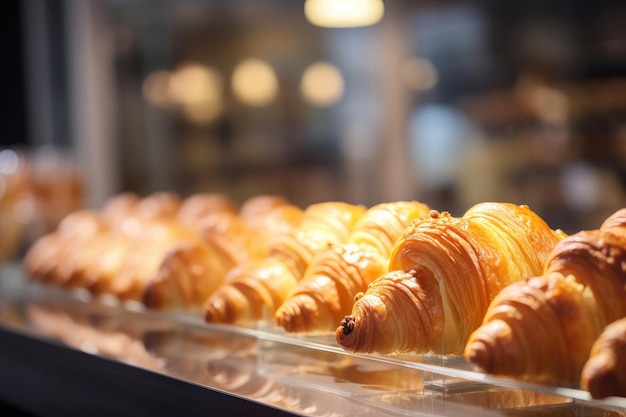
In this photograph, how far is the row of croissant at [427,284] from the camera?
30.2 inches

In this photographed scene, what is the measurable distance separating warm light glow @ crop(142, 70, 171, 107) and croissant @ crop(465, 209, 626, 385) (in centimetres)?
515

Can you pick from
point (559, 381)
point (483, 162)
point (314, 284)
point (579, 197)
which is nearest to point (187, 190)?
point (483, 162)

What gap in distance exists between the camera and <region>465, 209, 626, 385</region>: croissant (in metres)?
0.76

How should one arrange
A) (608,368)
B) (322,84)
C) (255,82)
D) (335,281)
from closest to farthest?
(608,368), (335,281), (322,84), (255,82)

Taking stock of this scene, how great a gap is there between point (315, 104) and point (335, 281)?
4.04 metres

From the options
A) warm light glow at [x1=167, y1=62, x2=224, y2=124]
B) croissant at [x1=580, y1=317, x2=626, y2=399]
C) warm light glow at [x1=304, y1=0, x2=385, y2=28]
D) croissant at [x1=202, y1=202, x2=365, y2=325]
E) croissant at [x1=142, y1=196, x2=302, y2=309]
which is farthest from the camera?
warm light glow at [x1=167, y1=62, x2=224, y2=124]

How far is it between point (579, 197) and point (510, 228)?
3.14 metres

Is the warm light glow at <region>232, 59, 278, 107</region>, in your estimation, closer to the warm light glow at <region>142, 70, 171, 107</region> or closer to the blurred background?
the blurred background

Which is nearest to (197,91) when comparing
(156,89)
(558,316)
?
(156,89)

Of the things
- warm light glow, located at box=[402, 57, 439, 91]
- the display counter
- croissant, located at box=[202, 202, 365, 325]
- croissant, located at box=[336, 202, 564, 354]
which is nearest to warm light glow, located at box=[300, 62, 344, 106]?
warm light glow, located at box=[402, 57, 439, 91]

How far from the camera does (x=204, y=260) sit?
1420 mm

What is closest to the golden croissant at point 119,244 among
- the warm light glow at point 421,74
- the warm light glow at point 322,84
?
the warm light glow at point 421,74

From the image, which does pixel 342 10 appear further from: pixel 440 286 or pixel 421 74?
pixel 440 286

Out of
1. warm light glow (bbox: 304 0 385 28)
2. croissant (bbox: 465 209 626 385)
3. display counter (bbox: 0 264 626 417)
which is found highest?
warm light glow (bbox: 304 0 385 28)
